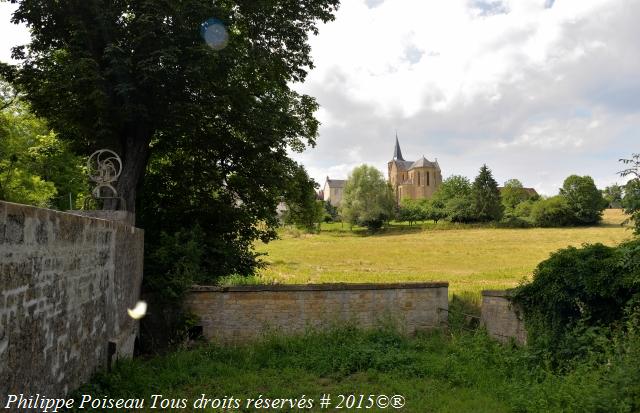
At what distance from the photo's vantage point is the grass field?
24.4 m

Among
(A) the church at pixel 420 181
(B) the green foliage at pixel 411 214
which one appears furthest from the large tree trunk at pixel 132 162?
(A) the church at pixel 420 181

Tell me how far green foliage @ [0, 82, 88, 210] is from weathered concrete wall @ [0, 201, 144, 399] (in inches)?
718

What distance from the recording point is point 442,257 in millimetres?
36688

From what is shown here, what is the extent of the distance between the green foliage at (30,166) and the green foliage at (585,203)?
2205 inches

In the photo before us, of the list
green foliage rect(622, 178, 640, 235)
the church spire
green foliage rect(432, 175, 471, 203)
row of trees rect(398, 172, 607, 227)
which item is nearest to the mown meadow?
green foliage rect(622, 178, 640, 235)

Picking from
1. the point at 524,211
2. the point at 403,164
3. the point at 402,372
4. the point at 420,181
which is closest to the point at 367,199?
the point at 524,211

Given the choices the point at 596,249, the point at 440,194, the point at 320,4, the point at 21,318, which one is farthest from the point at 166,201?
the point at 440,194

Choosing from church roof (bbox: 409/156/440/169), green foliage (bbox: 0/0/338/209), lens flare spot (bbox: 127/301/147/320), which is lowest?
lens flare spot (bbox: 127/301/147/320)

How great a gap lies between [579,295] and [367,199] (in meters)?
61.9

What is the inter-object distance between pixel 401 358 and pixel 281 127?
328 inches

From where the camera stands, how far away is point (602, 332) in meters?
8.63

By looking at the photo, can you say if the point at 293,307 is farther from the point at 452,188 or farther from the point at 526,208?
the point at 452,188

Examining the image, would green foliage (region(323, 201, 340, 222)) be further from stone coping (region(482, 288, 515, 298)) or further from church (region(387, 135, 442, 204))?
stone coping (region(482, 288, 515, 298))

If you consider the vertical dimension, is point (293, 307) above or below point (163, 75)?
below
